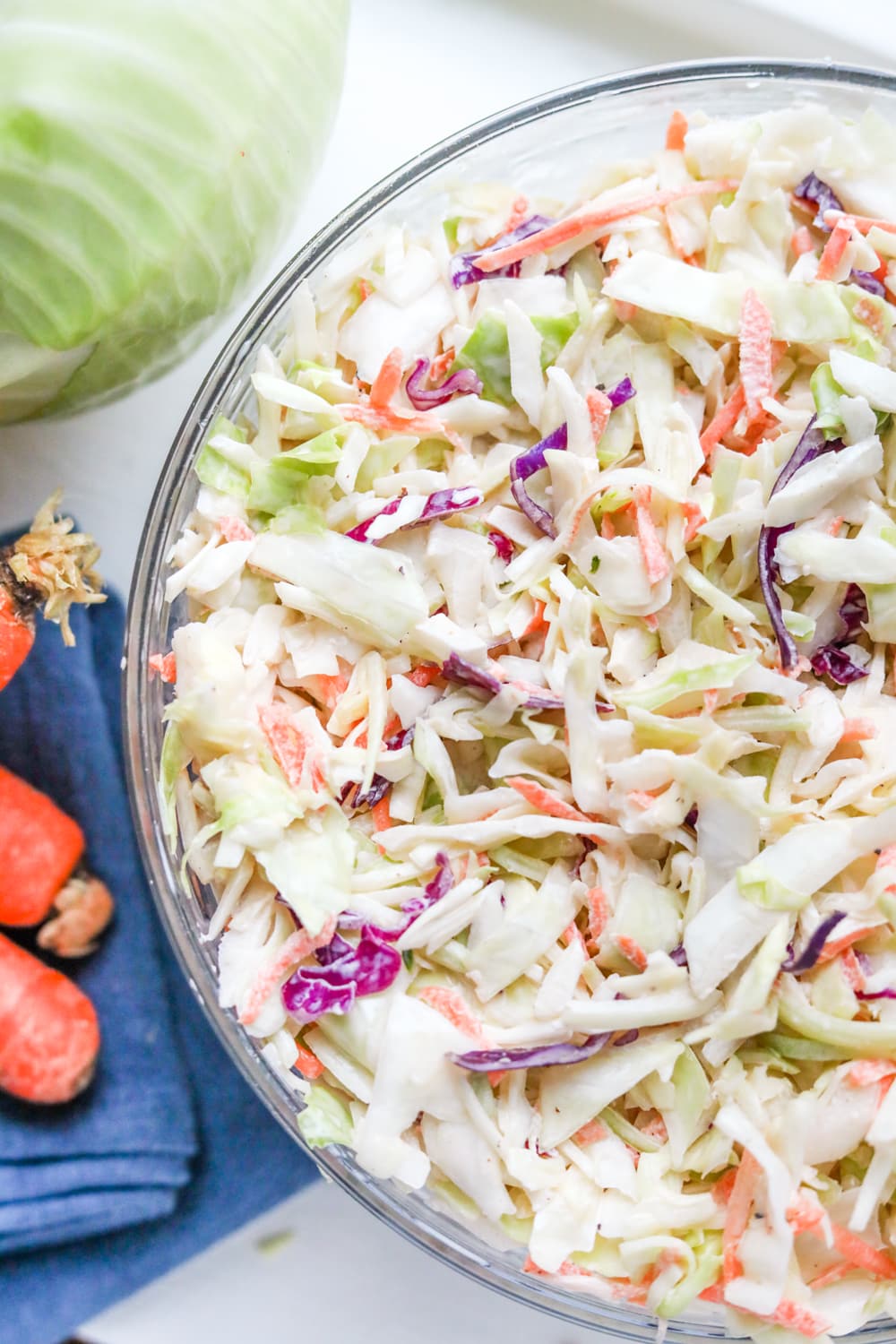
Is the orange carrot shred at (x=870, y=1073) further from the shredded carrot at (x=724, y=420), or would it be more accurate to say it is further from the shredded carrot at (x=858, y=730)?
the shredded carrot at (x=724, y=420)

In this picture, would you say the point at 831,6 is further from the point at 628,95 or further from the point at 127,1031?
the point at 127,1031

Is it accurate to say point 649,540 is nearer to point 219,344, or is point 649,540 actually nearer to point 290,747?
point 290,747

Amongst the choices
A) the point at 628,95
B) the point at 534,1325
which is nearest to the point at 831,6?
the point at 628,95

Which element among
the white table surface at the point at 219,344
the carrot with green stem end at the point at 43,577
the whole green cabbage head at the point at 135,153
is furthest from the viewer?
the white table surface at the point at 219,344

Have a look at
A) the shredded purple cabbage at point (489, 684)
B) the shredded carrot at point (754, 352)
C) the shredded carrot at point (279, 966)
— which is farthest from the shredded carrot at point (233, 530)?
the shredded carrot at point (754, 352)

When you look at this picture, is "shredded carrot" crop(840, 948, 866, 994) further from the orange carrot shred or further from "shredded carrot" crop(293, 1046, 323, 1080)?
"shredded carrot" crop(293, 1046, 323, 1080)

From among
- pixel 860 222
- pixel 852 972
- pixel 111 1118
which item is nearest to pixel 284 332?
pixel 860 222

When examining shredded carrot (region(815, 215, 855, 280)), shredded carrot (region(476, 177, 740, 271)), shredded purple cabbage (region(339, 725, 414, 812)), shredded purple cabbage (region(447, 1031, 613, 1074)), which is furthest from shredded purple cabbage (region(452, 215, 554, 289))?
shredded purple cabbage (region(447, 1031, 613, 1074))
